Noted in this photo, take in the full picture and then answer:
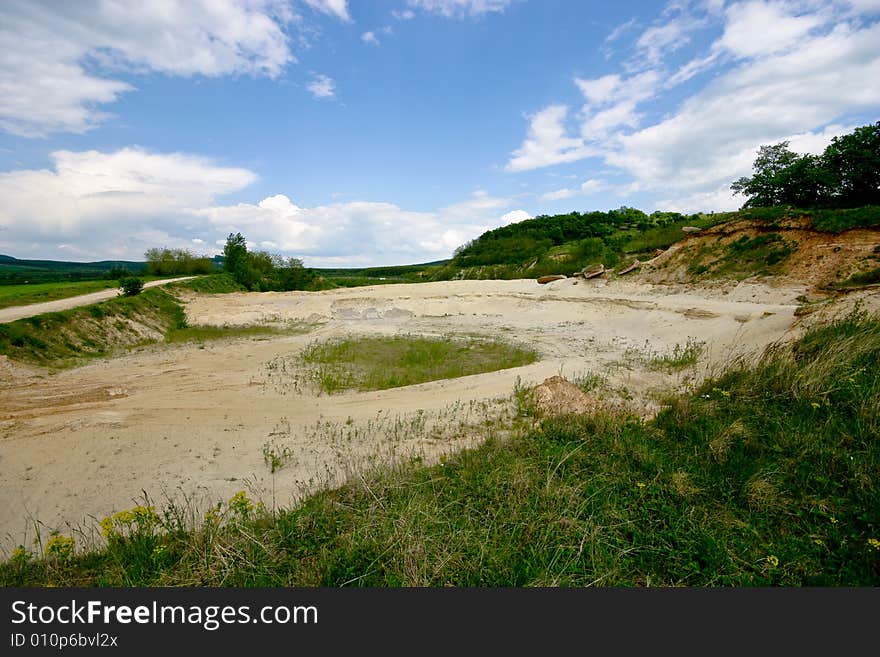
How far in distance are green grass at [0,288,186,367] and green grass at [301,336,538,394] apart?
23.4ft

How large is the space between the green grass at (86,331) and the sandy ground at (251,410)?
3.49ft

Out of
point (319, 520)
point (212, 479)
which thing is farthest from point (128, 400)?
point (319, 520)

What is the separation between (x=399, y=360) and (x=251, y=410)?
5.30m

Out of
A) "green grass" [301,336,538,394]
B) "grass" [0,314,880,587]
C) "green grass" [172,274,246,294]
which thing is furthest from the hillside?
"green grass" [172,274,246,294]

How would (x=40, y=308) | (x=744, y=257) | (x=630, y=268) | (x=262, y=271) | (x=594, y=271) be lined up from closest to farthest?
(x=40, y=308)
(x=744, y=257)
(x=630, y=268)
(x=594, y=271)
(x=262, y=271)

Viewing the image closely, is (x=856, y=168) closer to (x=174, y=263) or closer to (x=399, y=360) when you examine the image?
(x=399, y=360)

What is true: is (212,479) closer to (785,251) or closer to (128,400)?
(128,400)

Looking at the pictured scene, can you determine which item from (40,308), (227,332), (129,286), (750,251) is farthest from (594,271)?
(40,308)

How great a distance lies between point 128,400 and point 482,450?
8093mm

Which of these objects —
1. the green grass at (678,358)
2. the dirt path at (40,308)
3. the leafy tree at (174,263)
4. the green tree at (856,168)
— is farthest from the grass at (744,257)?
the leafy tree at (174,263)

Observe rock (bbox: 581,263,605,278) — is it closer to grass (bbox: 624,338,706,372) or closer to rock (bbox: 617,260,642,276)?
rock (bbox: 617,260,642,276)

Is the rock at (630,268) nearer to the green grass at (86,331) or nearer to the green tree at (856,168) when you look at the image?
the green tree at (856,168)

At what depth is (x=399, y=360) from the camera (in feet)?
42.6

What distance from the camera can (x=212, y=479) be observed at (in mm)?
5742
